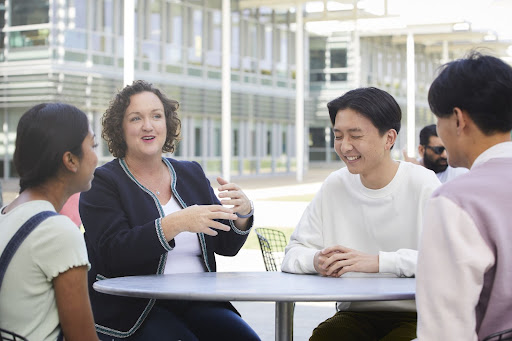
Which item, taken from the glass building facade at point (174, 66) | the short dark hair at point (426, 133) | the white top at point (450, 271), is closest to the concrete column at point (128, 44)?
the glass building facade at point (174, 66)

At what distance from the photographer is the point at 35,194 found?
229 cm

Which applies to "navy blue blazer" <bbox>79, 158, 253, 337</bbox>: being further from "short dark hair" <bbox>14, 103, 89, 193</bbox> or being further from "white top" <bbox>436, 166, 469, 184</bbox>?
"white top" <bbox>436, 166, 469, 184</bbox>

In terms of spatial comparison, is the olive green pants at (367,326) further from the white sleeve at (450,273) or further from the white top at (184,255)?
the white sleeve at (450,273)

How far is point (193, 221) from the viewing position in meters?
3.15

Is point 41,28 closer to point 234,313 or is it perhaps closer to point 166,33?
point 166,33

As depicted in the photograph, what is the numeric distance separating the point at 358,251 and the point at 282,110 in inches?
1309

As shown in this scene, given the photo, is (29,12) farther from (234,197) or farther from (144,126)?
(234,197)

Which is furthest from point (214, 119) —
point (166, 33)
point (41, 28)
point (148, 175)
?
point (148, 175)

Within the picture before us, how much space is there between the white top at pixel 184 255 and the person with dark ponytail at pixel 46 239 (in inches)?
45.3

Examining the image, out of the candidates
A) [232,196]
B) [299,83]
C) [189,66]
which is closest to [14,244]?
[232,196]

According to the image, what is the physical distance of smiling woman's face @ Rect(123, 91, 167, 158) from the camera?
11.8 feet

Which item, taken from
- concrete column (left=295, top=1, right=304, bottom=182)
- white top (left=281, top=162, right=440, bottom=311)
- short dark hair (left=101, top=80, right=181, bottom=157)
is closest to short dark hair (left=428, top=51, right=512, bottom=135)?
white top (left=281, top=162, right=440, bottom=311)

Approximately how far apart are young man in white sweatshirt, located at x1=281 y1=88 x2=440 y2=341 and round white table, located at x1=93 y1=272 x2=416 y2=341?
0.15m

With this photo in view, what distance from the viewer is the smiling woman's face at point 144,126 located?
3604 mm
